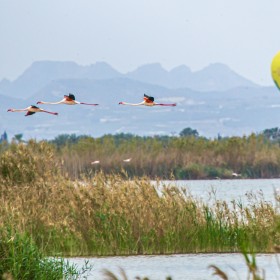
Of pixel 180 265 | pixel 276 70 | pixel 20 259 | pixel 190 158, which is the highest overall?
pixel 276 70

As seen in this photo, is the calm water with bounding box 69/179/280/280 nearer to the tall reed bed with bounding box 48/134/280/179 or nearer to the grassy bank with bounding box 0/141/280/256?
the grassy bank with bounding box 0/141/280/256

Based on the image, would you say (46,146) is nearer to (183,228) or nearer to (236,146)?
(183,228)

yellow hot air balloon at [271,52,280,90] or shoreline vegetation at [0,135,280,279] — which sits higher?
yellow hot air balloon at [271,52,280,90]

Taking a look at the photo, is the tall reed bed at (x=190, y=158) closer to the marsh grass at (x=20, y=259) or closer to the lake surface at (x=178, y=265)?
the lake surface at (x=178, y=265)

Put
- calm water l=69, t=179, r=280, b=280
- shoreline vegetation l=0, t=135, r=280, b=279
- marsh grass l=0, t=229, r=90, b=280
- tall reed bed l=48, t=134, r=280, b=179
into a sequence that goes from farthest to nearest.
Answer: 1. tall reed bed l=48, t=134, r=280, b=179
2. shoreline vegetation l=0, t=135, r=280, b=279
3. calm water l=69, t=179, r=280, b=280
4. marsh grass l=0, t=229, r=90, b=280

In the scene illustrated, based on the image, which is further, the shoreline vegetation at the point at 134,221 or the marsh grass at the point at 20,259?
the shoreline vegetation at the point at 134,221

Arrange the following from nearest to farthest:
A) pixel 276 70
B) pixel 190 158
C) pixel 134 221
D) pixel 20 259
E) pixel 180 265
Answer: pixel 276 70 < pixel 20 259 < pixel 134 221 < pixel 180 265 < pixel 190 158

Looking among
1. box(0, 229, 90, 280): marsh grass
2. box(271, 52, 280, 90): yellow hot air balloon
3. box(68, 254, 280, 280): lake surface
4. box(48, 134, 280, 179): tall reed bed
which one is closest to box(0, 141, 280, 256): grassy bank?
box(68, 254, 280, 280): lake surface

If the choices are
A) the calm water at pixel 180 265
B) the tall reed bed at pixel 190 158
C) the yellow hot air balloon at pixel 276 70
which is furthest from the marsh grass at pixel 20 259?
the tall reed bed at pixel 190 158

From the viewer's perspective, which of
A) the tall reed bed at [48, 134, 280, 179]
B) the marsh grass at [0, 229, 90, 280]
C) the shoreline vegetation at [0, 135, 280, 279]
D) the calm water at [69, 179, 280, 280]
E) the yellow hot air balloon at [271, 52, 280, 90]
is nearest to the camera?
the yellow hot air balloon at [271, 52, 280, 90]

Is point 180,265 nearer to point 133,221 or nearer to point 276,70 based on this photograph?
point 133,221

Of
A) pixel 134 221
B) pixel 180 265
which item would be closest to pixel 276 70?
pixel 134 221

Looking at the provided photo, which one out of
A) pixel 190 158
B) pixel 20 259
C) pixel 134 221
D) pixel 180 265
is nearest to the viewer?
pixel 20 259

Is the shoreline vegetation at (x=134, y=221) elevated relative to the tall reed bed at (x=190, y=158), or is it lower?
lower
